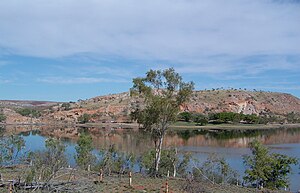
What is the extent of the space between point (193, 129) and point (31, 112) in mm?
86102

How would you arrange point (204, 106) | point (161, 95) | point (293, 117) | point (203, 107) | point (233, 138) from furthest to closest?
point (293, 117) < point (204, 106) < point (203, 107) < point (233, 138) < point (161, 95)

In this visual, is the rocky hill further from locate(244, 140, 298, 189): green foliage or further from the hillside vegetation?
locate(244, 140, 298, 189): green foliage

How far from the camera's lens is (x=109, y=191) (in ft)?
69.0

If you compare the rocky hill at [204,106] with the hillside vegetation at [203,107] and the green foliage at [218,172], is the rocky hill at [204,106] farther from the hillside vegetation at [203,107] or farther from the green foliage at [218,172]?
the green foliage at [218,172]

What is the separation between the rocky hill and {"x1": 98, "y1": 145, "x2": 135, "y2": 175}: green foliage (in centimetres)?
11374

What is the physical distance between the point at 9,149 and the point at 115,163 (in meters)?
10.2

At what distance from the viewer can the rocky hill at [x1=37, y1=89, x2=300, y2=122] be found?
16312cm

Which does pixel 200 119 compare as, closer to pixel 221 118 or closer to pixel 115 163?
pixel 221 118

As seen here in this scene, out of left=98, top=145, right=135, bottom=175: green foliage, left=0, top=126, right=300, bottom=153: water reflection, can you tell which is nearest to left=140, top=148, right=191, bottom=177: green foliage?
left=98, top=145, right=135, bottom=175: green foliage

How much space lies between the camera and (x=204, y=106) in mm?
167625

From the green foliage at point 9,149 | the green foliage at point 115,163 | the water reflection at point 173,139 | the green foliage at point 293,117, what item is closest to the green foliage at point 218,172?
the green foliage at point 115,163

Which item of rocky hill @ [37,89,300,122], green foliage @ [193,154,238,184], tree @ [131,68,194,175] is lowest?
green foliage @ [193,154,238,184]

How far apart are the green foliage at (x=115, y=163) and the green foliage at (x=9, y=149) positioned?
733 centimetres

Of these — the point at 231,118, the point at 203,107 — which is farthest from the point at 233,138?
the point at 203,107
